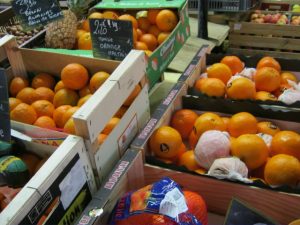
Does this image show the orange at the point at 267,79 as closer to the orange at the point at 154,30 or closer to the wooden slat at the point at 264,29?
the orange at the point at 154,30

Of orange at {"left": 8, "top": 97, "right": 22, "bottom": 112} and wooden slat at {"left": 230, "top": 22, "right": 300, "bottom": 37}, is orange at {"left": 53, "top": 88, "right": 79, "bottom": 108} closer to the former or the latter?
orange at {"left": 8, "top": 97, "right": 22, "bottom": 112}

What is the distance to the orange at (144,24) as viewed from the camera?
1.95m

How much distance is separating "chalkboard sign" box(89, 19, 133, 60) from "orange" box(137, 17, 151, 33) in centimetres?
55

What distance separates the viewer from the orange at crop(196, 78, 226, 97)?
58.2 inches

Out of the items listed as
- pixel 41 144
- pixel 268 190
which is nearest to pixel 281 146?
pixel 268 190

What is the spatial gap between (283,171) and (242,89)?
0.45 meters

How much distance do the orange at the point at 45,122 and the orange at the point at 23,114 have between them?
27mm

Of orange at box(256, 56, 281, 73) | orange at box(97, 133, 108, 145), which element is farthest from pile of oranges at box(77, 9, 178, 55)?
orange at box(97, 133, 108, 145)

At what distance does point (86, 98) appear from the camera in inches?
51.8

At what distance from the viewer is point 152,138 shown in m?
1.22

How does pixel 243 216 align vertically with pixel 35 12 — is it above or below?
below

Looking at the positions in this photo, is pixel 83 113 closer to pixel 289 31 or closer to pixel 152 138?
pixel 152 138

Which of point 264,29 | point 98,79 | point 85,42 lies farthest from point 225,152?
point 264,29

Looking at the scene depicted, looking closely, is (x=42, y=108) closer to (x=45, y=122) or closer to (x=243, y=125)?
(x=45, y=122)
